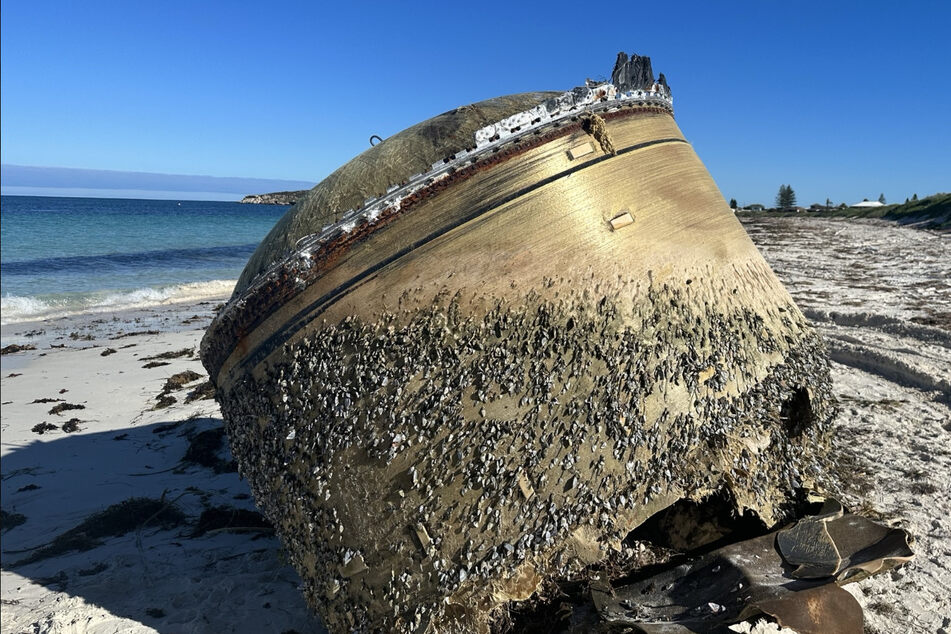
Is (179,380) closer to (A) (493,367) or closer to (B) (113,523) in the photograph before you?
(B) (113,523)

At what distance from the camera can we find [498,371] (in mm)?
2369

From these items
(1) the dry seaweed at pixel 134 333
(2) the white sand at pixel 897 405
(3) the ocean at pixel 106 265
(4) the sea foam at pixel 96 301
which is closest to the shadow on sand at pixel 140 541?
(2) the white sand at pixel 897 405

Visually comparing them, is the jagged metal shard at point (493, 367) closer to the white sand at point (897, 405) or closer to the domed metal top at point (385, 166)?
the domed metal top at point (385, 166)

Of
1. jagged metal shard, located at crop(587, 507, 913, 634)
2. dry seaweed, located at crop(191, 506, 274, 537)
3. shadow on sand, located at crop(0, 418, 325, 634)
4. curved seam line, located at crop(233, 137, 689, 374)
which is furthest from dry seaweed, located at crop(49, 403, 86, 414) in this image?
jagged metal shard, located at crop(587, 507, 913, 634)

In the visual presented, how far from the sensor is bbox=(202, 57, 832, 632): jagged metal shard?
7.63ft

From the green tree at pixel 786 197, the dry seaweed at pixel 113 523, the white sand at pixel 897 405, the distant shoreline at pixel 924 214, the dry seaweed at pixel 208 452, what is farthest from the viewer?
the green tree at pixel 786 197

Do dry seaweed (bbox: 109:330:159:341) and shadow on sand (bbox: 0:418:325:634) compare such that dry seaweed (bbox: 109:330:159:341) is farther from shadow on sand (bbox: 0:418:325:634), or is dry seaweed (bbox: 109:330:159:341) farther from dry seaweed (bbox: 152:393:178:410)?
shadow on sand (bbox: 0:418:325:634)

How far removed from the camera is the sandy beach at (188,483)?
340 centimetres

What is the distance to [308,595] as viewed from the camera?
2.70 meters

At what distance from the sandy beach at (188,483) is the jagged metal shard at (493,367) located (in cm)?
92

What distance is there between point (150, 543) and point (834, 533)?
404 cm

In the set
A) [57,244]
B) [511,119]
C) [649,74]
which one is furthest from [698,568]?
[57,244]

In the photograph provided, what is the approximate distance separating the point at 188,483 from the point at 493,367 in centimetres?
398

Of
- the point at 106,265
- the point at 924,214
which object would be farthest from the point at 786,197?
the point at 106,265
